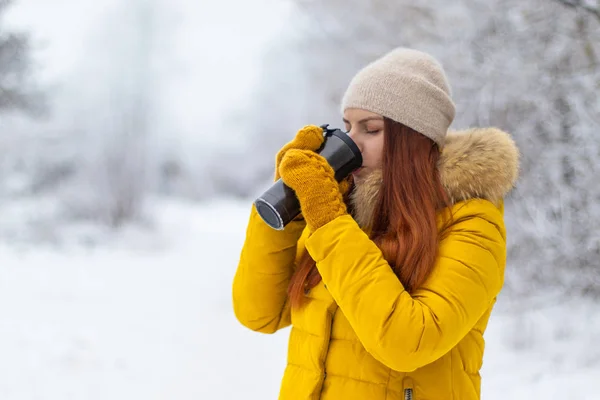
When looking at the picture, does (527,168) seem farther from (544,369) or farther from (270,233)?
(270,233)

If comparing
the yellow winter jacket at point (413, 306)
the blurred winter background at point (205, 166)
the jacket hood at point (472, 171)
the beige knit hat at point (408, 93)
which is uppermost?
the blurred winter background at point (205, 166)

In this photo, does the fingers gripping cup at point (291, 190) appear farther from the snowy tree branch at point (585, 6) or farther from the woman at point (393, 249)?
the snowy tree branch at point (585, 6)

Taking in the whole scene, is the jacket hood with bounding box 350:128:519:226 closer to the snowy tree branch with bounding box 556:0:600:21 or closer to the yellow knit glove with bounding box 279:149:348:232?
the yellow knit glove with bounding box 279:149:348:232

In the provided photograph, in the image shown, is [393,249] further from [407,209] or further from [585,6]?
[585,6]

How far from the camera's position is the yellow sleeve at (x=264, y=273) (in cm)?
104

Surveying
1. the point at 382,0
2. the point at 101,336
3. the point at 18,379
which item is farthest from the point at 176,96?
the point at 18,379

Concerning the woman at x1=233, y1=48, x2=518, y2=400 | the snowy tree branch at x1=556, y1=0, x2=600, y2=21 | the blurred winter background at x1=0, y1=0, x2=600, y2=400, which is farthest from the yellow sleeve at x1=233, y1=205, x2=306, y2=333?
the snowy tree branch at x1=556, y1=0, x2=600, y2=21

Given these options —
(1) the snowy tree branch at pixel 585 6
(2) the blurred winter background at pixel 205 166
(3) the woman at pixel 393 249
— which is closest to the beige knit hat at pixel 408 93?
(3) the woman at pixel 393 249

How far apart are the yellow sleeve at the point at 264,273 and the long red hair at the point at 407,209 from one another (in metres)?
0.06

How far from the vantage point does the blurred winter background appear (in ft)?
10.1

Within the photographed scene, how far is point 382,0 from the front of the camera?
13.3 ft

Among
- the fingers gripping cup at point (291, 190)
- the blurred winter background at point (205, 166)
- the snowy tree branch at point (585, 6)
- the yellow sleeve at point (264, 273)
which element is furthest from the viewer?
the blurred winter background at point (205, 166)

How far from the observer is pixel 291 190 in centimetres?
90

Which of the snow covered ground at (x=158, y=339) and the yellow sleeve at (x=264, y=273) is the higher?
the snow covered ground at (x=158, y=339)
